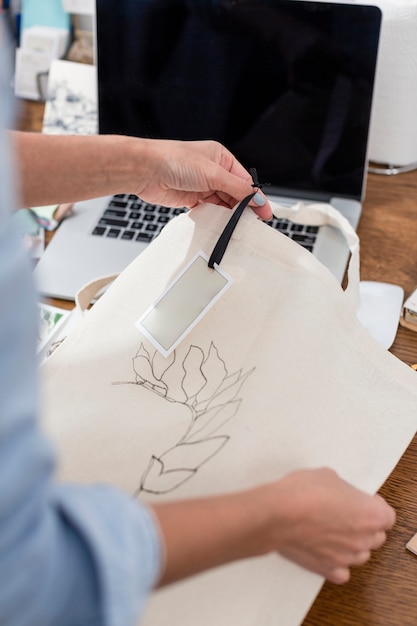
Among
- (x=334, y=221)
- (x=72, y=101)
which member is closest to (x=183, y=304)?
(x=334, y=221)

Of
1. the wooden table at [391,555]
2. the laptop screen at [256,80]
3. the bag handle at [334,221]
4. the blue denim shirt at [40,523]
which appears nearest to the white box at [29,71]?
the laptop screen at [256,80]

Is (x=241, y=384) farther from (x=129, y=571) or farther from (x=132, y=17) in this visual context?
(x=132, y=17)

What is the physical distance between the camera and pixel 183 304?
67cm

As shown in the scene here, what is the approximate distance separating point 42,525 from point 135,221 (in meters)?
0.66

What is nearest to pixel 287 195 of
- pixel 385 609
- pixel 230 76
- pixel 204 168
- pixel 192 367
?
pixel 230 76

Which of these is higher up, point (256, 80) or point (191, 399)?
point (256, 80)

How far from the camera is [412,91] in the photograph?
97 cm

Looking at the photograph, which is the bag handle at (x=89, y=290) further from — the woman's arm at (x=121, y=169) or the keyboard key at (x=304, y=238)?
the keyboard key at (x=304, y=238)

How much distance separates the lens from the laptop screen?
89 centimetres

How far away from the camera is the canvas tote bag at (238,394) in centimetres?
57

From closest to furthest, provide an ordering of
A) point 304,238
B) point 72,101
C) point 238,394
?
point 238,394
point 304,238
point 72,101

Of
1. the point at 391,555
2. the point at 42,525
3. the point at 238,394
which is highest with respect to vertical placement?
the point at 42,525

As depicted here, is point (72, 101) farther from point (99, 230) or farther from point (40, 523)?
point (40, 523)

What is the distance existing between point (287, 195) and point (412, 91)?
0.22m
